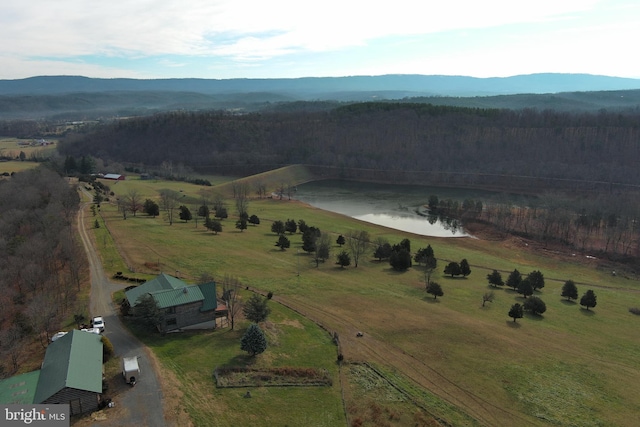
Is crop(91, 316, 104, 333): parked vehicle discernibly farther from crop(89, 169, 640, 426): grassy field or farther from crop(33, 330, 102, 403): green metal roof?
crop(89, 169, 640, 426): grassy field

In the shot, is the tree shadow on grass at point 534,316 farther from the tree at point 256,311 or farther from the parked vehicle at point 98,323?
the parked vehicle at point 98,323

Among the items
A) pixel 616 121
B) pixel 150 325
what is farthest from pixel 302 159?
pixel 150 325

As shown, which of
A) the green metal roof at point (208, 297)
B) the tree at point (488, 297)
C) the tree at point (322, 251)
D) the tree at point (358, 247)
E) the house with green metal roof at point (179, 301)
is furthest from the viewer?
the tree at point (358, 247)

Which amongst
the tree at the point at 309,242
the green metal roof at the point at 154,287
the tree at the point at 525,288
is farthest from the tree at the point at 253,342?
the tree at the point at 525,288

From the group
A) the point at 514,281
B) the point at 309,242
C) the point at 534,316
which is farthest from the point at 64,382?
the point at 514,281

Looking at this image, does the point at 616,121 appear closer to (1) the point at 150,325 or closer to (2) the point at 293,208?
(2) the point at 293,208

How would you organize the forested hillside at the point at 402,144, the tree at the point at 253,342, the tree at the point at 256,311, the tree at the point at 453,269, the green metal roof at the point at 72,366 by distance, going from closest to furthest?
the green metal roof at the point at 72,366 < the tree at the point at 253,342 < the tree at the point at 256,311 < the tree at the point at 453,269 < the forested hillside at the point at 402,144
